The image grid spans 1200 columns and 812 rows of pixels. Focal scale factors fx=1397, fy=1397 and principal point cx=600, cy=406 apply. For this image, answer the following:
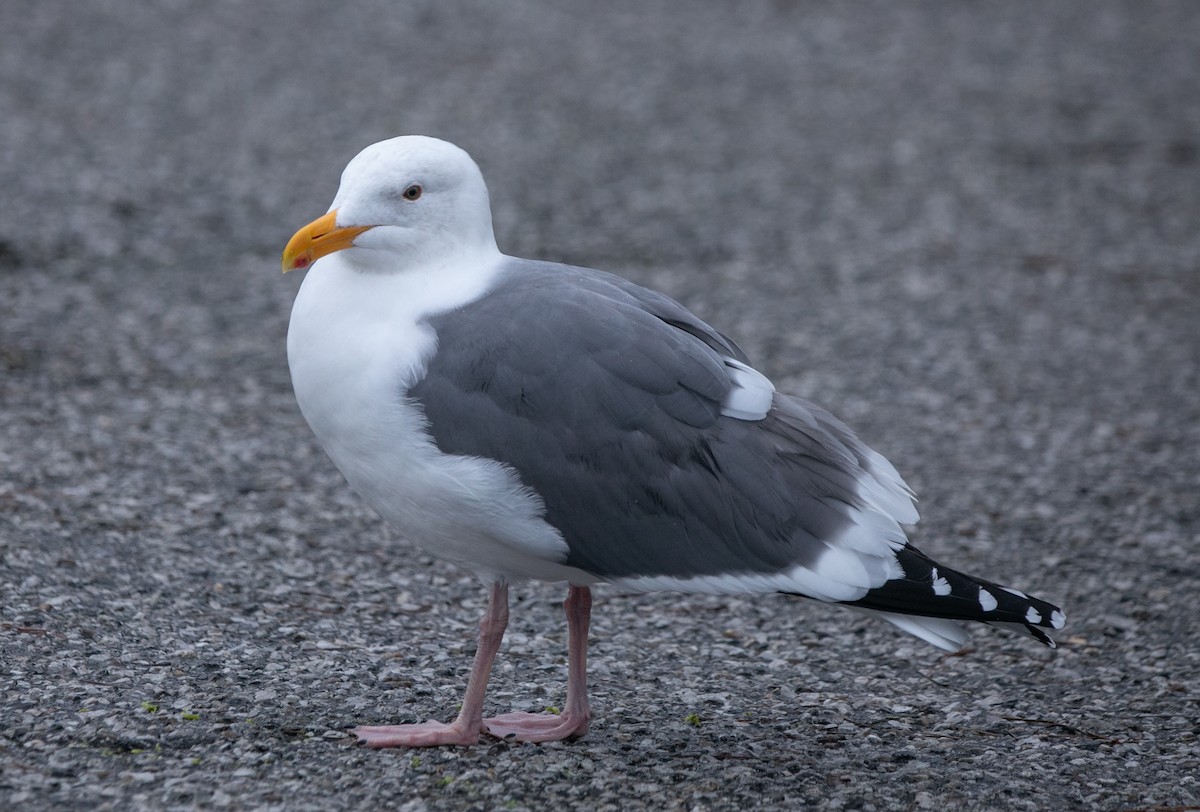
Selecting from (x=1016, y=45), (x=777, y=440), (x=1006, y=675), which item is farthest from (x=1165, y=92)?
(x=777, y=440)

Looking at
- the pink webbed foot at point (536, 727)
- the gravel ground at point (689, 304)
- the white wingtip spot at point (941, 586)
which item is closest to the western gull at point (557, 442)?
the white wingtip spot at point (941, 586)

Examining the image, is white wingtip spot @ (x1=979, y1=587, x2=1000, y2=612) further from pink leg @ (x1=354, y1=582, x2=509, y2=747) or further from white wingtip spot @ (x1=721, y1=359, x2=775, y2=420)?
pink leg @ (x1=354, y1=582, x2=509, y2=747)

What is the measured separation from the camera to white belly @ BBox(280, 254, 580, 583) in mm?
3785

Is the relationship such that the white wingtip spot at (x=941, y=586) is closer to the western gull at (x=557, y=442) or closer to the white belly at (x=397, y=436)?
the western gull at (x=557, y=442)

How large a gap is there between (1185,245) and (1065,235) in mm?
798

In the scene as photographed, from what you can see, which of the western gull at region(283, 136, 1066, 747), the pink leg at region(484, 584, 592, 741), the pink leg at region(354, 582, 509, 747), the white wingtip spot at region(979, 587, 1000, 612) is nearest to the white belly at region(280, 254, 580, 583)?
the western gull at region(283, 136, 1066, 747)

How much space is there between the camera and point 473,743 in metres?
4.06

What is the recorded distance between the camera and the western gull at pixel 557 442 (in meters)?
3.79

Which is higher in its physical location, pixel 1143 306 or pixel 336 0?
pixel 336 0

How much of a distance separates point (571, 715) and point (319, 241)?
1584mm

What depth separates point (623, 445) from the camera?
386 centimetres

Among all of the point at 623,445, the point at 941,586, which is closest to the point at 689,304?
the point at 623,445

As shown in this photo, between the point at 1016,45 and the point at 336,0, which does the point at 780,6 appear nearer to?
the point at 1016,45

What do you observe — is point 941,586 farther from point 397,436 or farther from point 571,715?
point 397,436
